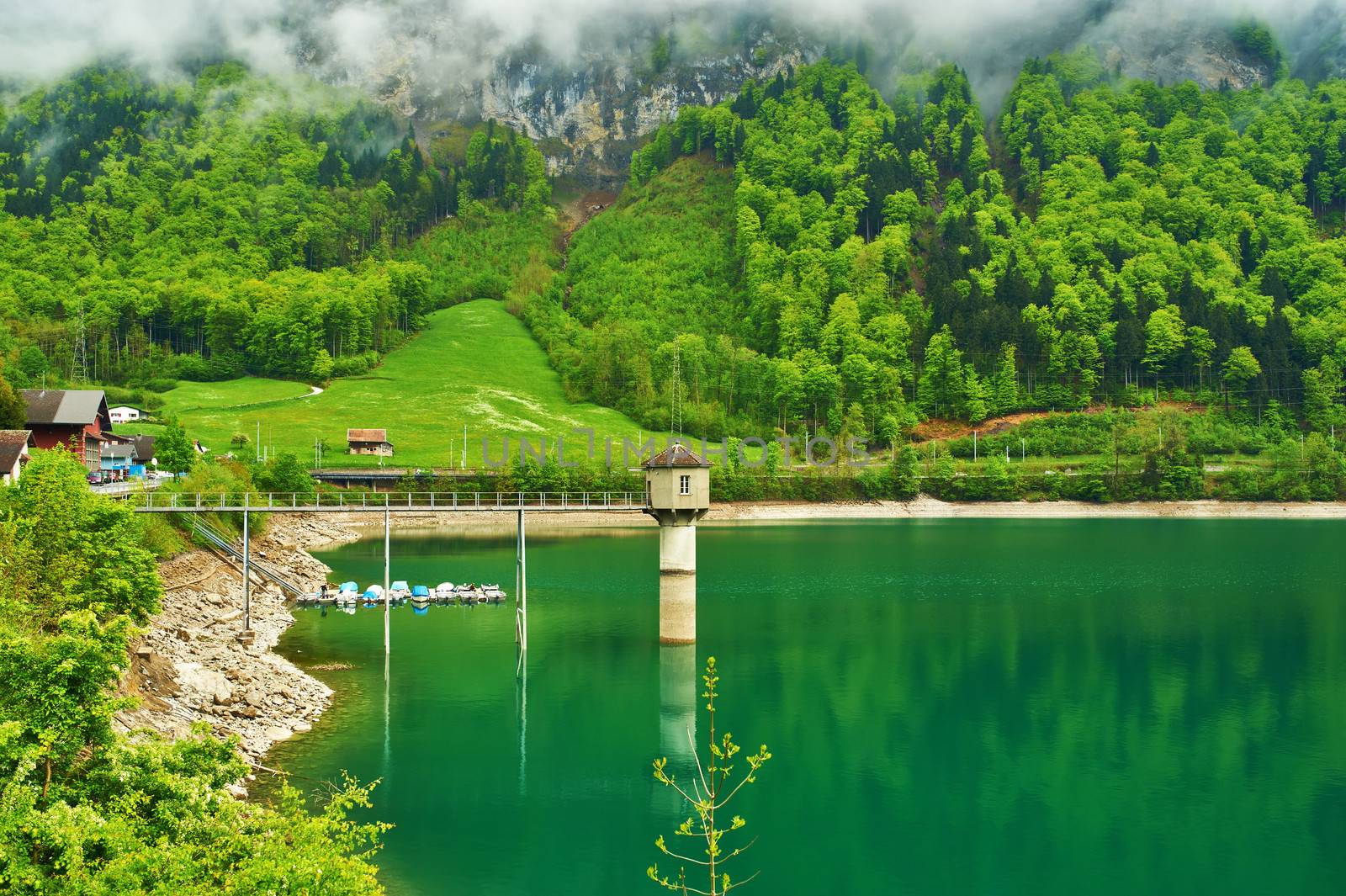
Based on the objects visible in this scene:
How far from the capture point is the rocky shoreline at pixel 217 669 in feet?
136

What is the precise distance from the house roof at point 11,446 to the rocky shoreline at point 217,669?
387 inches

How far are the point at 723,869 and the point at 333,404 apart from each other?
150 meters

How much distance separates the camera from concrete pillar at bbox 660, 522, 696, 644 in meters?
59.8

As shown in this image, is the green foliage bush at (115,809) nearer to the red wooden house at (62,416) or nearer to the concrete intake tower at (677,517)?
the concrete intake tower at (677,517)

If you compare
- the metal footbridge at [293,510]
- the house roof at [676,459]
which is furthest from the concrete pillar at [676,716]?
the house roof at [676,459]

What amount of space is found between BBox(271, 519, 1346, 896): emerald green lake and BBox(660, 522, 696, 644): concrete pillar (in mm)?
1427

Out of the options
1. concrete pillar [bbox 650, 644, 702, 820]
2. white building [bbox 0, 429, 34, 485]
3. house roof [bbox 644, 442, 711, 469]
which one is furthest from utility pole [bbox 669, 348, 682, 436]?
concrete pillar [bbox 650, 644, 702, 820]

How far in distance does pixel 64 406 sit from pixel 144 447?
3539cm

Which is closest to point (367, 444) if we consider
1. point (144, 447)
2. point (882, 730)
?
point (144, 447)

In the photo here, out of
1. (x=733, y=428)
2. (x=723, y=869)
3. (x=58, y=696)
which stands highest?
(x=733, y=428)

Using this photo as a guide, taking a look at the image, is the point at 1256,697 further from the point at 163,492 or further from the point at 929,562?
the point at 163,492

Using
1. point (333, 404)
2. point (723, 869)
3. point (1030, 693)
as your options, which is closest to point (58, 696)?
point (723, 869)

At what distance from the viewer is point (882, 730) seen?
48094mm

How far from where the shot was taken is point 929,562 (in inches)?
3927
